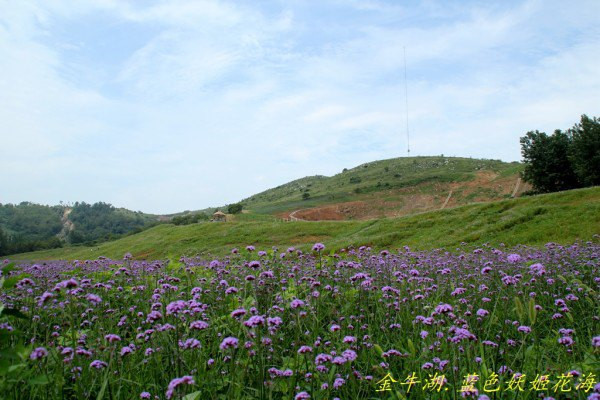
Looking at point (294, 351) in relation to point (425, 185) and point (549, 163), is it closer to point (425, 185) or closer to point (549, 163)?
point (549, 163)

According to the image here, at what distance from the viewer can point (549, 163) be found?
52469 mm

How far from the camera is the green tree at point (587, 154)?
144ft

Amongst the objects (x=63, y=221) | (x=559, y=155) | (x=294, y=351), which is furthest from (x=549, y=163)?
(x=63, y=221)

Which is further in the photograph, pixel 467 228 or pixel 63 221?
pixel 63 221

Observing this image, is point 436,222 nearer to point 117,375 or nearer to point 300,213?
point 117,375

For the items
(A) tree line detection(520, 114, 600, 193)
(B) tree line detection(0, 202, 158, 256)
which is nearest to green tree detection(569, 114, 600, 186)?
(A) tree line detection(520, 114, 600, 193)

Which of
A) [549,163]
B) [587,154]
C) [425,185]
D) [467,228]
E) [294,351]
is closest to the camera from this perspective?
[294,351]

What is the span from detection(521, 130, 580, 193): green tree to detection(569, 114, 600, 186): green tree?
3.21 m

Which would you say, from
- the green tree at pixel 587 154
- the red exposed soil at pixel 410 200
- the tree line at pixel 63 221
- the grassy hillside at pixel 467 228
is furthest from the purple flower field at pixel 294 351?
the tree line at pixel 63 221

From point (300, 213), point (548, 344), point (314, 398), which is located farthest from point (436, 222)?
point (300, 213)

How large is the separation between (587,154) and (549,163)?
22.1 ft

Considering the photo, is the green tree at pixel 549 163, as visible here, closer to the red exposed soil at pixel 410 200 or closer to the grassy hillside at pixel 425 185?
the grassy hillside at pixel 425 185

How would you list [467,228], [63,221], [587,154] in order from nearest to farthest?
1. [467,228]
2. [587,154]
3. [63,221]

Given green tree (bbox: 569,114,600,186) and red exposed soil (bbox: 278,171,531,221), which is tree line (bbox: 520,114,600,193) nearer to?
green tree (bbox: 569,114,600,186)
